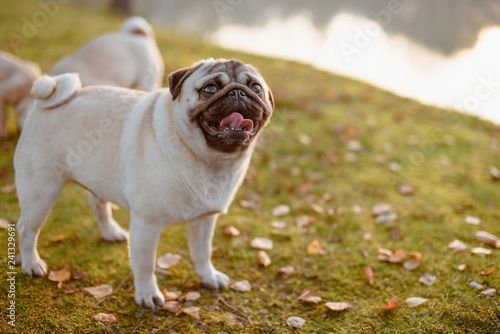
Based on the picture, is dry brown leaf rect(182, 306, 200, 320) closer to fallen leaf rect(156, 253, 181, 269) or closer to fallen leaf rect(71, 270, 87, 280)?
fallen leaf rect(156, 253, 181, 269)

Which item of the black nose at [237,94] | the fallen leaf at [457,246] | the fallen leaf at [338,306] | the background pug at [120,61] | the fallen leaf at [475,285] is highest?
the black nose at [237,94]

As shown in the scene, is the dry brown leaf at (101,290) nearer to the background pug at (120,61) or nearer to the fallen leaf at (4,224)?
the fallen leaf at (4,224)

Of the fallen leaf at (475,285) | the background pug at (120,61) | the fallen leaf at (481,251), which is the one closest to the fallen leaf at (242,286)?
the fallen leaf at (475,285)

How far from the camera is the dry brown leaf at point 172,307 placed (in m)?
2.90

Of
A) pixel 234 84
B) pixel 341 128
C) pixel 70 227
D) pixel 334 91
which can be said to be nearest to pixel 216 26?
pixel 334 91

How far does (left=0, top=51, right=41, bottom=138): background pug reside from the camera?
5305 mm

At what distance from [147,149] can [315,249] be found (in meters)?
1.90

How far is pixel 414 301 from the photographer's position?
2957 millimetres

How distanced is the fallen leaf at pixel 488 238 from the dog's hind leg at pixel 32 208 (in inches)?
143

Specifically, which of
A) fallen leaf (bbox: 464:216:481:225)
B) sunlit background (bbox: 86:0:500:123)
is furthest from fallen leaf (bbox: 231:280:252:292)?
sunlit background (bbox: 86:0:500:123)

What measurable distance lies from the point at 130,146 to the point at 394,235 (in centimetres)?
268

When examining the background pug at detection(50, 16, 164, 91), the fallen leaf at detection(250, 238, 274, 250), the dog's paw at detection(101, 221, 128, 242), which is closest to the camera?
the dog's paw at detection(101, 221, 128, 242)

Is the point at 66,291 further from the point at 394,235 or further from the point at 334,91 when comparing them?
the point at 334,91

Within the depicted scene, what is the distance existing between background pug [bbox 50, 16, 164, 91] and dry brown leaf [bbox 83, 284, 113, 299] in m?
2.64
